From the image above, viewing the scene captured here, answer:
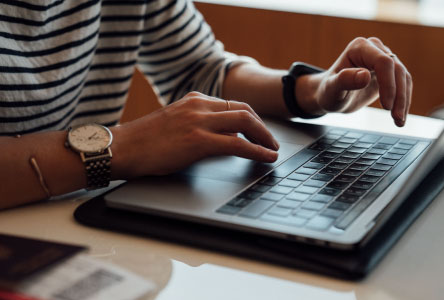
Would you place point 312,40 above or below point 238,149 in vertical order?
below

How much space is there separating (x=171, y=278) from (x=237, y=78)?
687 millimetres

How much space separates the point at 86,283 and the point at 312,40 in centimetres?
151

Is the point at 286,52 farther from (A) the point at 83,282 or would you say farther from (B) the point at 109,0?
(A) the point at 83,282

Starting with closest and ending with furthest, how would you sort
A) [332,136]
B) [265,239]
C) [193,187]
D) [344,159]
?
[265,239], [193,187], [344,159], [332,136]

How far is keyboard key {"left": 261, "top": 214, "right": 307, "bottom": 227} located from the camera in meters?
0.57

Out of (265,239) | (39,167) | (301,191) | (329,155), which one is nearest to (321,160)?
(329,155)

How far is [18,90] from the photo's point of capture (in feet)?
2.89

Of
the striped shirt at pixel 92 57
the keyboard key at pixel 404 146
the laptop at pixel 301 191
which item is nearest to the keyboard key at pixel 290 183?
the laptop at pixel 301 191

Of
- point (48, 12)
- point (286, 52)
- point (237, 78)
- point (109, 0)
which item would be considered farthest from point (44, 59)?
point (286, 52)

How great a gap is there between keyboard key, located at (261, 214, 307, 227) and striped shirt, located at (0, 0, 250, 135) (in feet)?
1.52

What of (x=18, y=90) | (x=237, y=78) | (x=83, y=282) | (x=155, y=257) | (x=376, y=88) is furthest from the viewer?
(x=237, y=78)

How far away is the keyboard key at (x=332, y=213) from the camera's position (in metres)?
0.58

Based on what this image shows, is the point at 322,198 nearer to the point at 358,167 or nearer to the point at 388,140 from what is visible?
the point at 358,167

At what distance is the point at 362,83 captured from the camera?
0.84m
